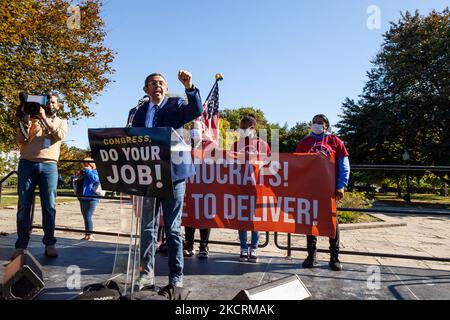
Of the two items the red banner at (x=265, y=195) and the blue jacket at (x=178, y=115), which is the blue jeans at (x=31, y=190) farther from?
the red banner at (x=265, y=195)

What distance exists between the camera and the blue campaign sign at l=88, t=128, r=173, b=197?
2.69 metres

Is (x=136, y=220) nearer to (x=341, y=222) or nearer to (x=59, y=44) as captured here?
(x=341, y=222)

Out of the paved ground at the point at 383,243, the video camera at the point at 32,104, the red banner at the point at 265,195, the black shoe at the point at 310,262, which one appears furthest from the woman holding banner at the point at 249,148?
the video camera at the point at 32,104

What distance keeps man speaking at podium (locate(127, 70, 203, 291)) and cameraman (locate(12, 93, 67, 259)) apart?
1486 mm

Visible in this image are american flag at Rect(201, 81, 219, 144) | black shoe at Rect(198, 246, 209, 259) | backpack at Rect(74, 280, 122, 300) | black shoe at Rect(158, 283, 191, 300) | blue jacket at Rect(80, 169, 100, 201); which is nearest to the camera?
backpack at Rect(74, 280, 122, 300)

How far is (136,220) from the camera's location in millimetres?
2994

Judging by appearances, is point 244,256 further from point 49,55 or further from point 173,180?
point 49,55

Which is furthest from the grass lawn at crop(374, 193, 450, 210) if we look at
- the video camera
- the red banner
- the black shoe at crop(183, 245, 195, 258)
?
the video camera

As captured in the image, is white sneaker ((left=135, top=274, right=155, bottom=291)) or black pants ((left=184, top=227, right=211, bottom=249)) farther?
black pants ((left=184, top=227, right=211, bottom=249))

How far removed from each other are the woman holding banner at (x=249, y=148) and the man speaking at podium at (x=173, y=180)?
1.65 m

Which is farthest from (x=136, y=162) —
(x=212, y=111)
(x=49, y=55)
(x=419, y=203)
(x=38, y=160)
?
(x=419, y=203)

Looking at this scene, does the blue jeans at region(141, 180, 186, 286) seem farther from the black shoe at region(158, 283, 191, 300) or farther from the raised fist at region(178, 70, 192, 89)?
the raised fist at region(178, 70, 192, 89)

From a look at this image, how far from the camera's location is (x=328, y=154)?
4363 mm

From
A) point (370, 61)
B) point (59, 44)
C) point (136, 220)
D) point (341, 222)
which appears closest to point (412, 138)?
point (370, 61)
